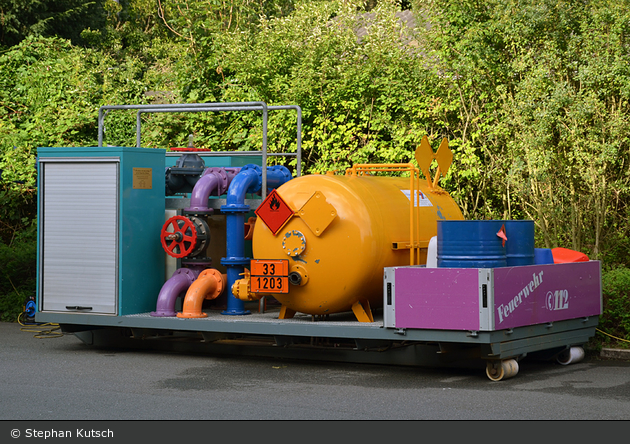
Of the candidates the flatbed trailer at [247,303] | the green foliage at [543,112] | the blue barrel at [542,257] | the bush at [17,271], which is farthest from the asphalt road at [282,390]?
the bush at [17,271]

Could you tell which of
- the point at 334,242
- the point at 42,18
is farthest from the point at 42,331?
the point at 42,18

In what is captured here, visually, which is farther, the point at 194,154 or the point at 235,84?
the point at 235,84

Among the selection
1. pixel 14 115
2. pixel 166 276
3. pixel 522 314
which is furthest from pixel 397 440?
pixel 14 115

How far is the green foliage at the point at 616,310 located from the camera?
9812 mm

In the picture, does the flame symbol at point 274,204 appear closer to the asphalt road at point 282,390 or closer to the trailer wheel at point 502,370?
the asphalt road at point 282,390

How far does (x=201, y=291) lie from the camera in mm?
9703

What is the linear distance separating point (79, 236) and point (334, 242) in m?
3.13

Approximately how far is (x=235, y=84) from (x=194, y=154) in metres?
5.24

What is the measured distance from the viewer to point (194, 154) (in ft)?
35.8

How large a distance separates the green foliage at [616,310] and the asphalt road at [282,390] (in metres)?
0.46

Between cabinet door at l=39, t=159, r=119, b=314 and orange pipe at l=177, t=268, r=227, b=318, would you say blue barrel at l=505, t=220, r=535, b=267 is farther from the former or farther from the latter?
cabinet door at l=39, t=159, r=119, b=314

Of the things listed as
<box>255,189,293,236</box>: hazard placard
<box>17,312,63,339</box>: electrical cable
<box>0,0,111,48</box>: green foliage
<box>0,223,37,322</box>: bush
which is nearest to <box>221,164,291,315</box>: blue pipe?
<box>255,189,293,236</box>: hazard placard

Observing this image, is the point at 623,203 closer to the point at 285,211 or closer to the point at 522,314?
the point at 522,314

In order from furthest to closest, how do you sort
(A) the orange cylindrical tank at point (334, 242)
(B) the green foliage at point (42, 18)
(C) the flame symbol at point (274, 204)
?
(B) the green foliage at point (42, 18) → (C) the flame symbol at point (274, 204) → (A) the orange cylindrical tank at point (334, 242)
